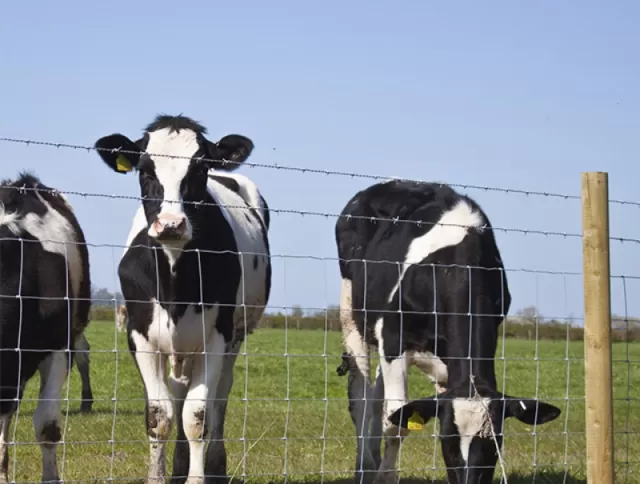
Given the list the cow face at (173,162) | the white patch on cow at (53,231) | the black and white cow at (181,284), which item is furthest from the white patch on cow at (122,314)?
the cow face at (173,162)

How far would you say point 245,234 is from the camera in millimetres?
9859

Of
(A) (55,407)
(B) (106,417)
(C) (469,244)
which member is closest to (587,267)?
(C) (469,244)

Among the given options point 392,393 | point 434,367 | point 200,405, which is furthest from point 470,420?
point 200,405

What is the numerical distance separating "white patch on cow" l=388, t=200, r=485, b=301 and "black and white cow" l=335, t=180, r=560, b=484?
0.01 meters

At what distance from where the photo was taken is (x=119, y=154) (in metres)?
8.23

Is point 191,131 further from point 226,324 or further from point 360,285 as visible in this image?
point 360,285

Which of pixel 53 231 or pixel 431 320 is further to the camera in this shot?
pixel 431 320

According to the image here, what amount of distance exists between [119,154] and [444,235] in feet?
9.35

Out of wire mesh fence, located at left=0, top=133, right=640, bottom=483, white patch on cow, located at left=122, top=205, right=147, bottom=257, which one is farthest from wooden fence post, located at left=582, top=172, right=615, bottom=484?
white patch on cow, located at left=122, top=205, right=147, bottom=257

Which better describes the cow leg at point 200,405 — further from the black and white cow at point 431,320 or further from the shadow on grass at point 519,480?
the shadow on grass at point 519,480

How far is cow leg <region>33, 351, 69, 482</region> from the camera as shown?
26.5ft

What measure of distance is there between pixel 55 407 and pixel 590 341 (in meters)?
3.88

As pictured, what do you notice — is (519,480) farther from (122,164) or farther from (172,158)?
(122,164)

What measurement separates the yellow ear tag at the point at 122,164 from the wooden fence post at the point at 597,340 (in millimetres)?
3451
